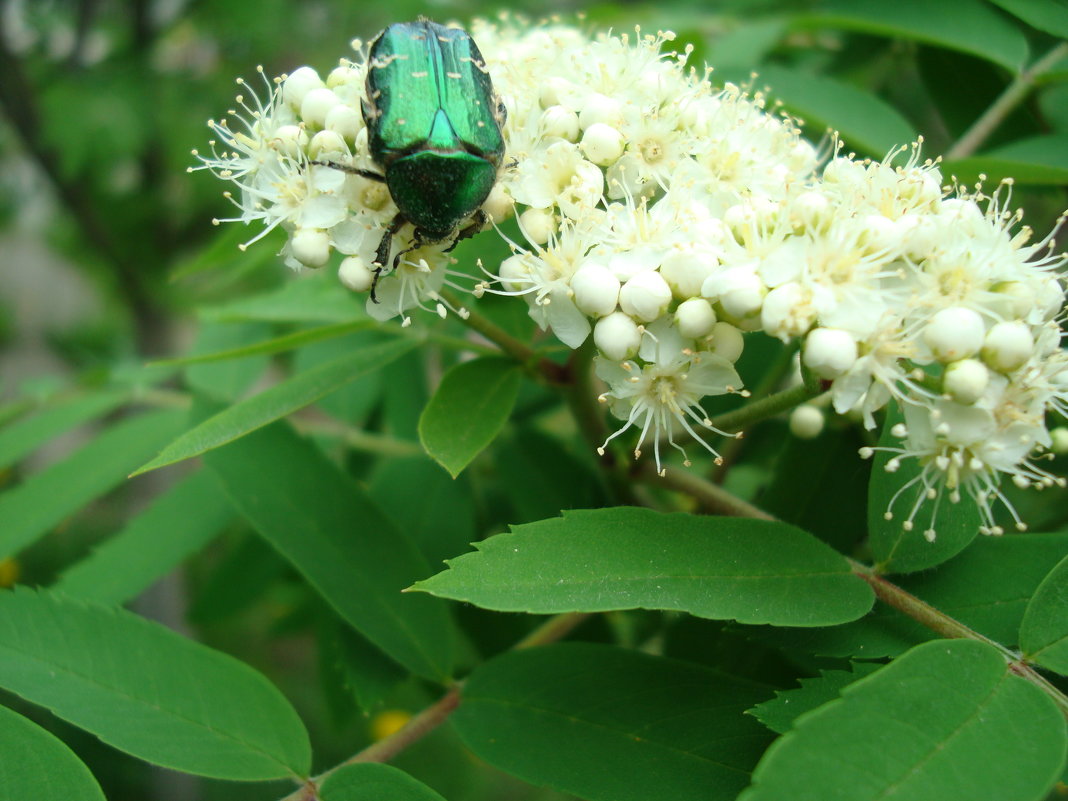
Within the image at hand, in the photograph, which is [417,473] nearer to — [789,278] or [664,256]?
[664,256]

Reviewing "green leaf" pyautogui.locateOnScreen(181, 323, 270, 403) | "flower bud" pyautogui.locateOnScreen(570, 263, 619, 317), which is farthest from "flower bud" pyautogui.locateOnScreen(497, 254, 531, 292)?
"green leaf" pyautogui.locateOnScreen(181, 323, 270, 403)

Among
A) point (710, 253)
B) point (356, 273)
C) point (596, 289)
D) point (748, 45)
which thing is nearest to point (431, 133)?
point (356, 273)

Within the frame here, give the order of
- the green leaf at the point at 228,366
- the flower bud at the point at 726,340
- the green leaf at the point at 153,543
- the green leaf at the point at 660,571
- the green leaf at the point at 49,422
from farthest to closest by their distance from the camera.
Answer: the green leaf at the point at 228,366, the green leaf at the point at 49,422, the green leaf at the point at 153,543, the flower bud at the point at 726,340, the green leaf at the point at 660,571

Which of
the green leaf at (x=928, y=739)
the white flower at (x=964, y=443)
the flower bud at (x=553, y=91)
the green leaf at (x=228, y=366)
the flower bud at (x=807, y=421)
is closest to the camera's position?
the green leaf at (x=928, y=739)

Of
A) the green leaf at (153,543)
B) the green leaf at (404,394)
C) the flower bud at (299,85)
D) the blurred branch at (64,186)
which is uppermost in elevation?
the flower bud at (299,85)

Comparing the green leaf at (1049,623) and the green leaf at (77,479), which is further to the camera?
the green leaf at (77,479)

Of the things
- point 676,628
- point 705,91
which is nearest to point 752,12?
point 705,91

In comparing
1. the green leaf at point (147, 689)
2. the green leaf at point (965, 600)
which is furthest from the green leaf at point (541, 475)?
the green leaf at point (965, 600)

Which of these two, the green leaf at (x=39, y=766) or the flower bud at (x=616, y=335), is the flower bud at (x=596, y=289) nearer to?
the flower bud at (x=616, y=335)
